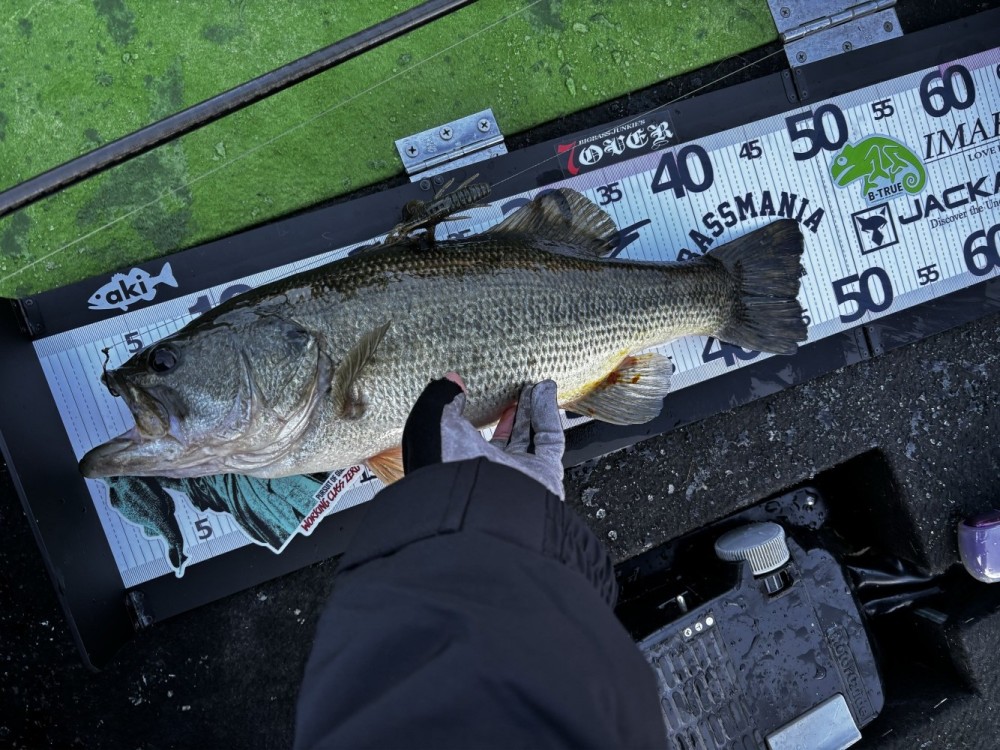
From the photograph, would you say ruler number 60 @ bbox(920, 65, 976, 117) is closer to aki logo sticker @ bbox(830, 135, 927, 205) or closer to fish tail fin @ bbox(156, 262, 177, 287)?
aki logo sticker @ bbox(830, 135, 927, 205)

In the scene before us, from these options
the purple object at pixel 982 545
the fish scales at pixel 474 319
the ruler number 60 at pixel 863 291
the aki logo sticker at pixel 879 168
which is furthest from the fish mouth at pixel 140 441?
the purple object at pixel 982 545

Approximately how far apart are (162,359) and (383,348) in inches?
20.1

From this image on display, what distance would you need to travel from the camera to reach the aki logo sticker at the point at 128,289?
2102mm

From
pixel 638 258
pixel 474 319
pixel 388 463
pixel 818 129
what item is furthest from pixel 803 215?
pixel 388 463

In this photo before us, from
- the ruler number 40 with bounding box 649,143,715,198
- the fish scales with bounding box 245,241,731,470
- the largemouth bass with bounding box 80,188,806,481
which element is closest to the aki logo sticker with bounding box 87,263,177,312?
the largemouth bass with bounding box 80,188,806,481

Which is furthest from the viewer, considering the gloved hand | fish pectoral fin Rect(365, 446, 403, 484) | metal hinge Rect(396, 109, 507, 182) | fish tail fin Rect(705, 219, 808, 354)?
metal hinge Rect(396, 109, 507, 182)

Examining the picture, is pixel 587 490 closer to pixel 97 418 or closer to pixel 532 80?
pixel 532 80

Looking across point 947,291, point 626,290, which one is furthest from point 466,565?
point 947,291

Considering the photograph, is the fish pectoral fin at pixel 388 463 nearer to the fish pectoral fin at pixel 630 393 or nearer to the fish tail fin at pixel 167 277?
the fish pectoral fin at pixel 630 393

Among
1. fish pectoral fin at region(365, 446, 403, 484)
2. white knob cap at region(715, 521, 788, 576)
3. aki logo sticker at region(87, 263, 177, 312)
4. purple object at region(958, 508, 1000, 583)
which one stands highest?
aki logo sticker at region(87, 263, 177, 312)

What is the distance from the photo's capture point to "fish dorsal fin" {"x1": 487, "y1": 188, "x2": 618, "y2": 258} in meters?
1.93

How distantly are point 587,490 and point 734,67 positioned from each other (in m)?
1.51

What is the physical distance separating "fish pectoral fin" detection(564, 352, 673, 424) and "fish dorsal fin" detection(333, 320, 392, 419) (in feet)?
2.03

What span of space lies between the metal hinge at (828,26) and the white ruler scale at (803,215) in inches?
6.7
